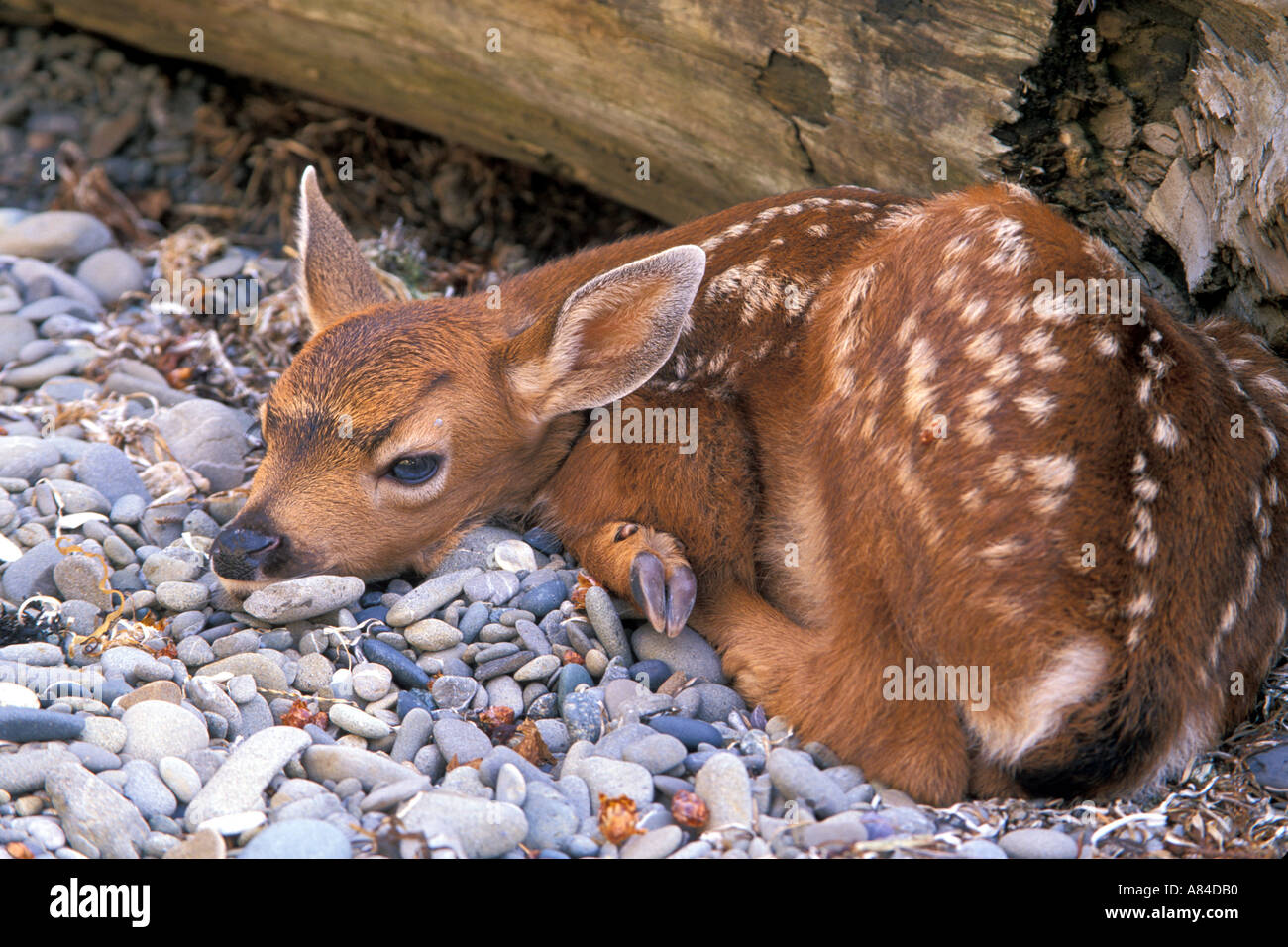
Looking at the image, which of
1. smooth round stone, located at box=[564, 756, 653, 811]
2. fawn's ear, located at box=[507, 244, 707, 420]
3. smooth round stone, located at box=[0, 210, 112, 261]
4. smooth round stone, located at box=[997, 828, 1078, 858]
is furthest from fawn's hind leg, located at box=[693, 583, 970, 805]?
smooth round stone, located at box=[0, 210, 112, 261]

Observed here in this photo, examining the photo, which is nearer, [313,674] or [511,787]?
[511,787]

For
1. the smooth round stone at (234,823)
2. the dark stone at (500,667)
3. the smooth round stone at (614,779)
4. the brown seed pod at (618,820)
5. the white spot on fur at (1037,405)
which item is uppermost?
the white spot on fur at (1037,405)

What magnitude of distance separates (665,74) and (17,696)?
306 cm

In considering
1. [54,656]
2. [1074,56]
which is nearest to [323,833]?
[54,656]

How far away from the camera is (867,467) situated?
3057 millimetres

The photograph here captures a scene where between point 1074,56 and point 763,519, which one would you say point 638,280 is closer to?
point 763,519

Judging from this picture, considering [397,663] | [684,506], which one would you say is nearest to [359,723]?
[397,663]

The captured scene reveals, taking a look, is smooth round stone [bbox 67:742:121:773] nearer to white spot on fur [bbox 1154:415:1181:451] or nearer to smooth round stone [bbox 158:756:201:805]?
smooth round stone [bbox 158:756:201:805]

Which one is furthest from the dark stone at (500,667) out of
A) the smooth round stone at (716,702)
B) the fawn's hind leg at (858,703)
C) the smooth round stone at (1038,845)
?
the smooth round stone at (1038,845)

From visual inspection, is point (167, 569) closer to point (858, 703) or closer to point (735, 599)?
point (735, 599)

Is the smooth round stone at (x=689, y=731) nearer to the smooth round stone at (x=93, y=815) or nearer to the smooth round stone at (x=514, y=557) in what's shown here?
the smooth round stone at (x=514, y=557)

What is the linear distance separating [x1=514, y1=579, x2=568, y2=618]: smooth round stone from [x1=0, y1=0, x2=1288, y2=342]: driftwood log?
192 cm

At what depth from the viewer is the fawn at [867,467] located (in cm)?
277

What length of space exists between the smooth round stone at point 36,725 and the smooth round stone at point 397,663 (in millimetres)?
741
